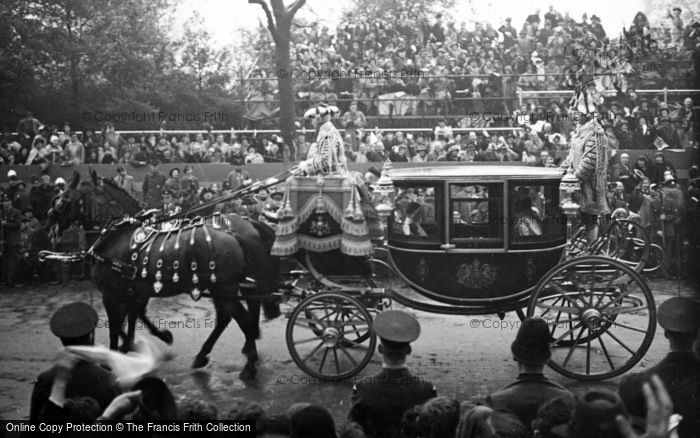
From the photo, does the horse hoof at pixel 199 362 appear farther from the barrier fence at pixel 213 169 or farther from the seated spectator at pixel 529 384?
the barrier fence at pixel 213 169

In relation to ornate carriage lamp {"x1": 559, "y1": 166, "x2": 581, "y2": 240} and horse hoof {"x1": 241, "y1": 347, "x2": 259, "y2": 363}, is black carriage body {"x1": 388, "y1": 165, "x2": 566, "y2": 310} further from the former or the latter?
horse hoof {"x1": 241, "y1": 347, "x2": 259, "y2": 363}

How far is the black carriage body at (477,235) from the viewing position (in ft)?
23.5

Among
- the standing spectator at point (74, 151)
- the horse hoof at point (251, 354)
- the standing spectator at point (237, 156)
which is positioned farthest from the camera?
the standing spectator at point (237, 156)

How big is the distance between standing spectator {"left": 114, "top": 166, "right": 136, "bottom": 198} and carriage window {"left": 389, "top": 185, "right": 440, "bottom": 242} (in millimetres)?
8347

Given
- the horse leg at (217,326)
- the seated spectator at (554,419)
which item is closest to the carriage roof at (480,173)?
the horse leg at (217,326)

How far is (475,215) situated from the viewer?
757cm

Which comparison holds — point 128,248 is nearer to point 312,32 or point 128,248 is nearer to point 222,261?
point 222,261

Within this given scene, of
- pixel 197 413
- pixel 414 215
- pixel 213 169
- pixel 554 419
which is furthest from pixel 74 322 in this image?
pixel 213 169

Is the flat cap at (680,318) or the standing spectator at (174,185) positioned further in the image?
the standing spectator at (174,185)

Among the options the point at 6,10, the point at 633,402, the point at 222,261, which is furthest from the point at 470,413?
the point at 6,10

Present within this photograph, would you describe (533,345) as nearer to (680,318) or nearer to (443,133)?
(680,318)

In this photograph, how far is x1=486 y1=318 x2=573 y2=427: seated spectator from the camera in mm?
3883

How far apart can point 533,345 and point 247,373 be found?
395 cm

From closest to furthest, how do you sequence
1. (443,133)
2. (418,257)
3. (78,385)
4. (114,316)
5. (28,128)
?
(78,385)
(418,257)
(114,316)
(443,133)
(28,128)
